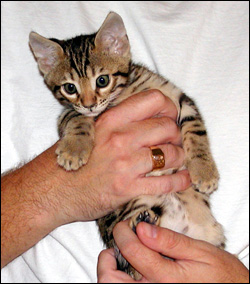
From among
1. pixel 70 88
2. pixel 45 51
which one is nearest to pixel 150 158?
pixel 70 88

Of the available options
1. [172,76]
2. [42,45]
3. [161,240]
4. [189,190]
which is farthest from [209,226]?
[42,45]

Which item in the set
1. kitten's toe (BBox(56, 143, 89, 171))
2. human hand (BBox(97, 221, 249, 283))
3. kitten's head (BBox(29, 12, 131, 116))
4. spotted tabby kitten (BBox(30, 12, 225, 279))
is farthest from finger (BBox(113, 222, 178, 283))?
kitten's head (BBox(29, 12, 131, 116))

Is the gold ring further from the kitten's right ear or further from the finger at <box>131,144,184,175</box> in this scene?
the kitten's right ear

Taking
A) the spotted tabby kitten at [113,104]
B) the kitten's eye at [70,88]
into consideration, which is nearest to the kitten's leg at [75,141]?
the spotted tabby kitten at [113,104]

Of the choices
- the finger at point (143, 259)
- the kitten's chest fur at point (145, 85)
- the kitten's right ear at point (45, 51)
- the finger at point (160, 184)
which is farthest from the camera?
the kitten's chest fur at point (145, 85)

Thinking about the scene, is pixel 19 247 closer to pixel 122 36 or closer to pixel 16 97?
pixel 16 97

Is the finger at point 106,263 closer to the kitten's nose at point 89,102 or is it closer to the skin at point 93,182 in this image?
the skin at point 93,182
